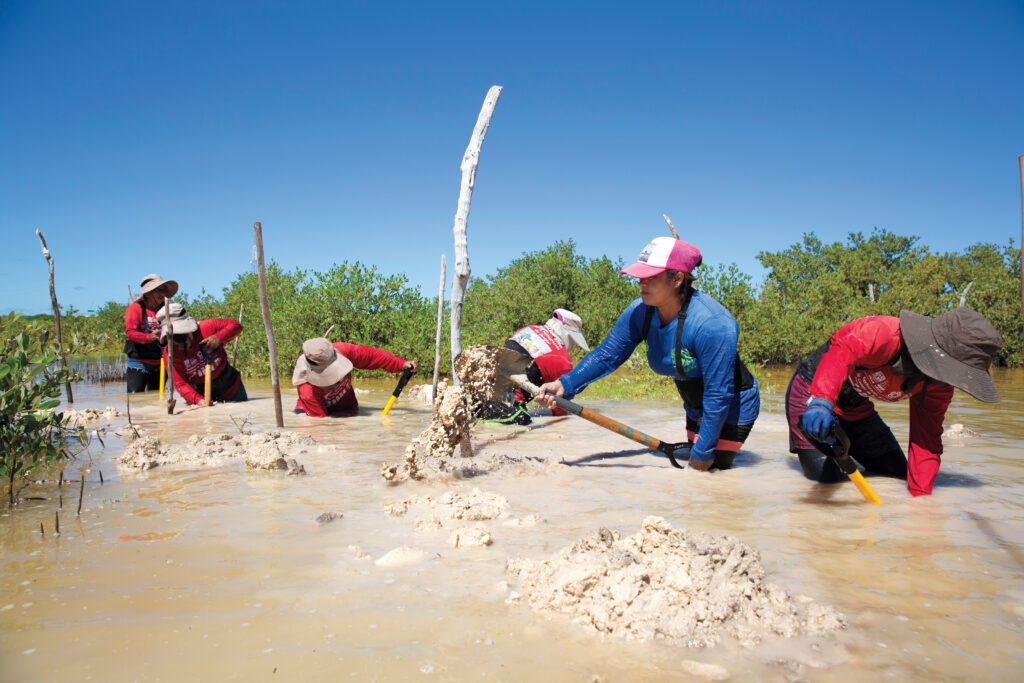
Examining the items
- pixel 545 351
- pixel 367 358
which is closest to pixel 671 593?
pixel 545 351

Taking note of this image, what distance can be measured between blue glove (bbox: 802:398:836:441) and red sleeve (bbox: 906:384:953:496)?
610mm

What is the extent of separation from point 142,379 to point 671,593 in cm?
889

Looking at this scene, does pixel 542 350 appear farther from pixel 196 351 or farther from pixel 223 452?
pixel 196 351

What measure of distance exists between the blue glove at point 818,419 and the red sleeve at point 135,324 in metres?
7.63

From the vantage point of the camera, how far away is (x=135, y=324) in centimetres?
801

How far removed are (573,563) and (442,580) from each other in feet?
1.66

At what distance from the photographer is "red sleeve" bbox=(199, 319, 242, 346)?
299 inches

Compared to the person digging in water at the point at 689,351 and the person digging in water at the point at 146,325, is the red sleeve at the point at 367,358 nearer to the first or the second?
the person digging in water at the point at 146,325

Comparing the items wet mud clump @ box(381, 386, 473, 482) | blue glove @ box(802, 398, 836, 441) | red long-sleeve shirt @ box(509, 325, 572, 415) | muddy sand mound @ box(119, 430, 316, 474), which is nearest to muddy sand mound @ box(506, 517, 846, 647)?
blue glove @ box(802, 398, 836, 441)

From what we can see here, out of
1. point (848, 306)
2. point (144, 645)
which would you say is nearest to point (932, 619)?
point (144, 645)

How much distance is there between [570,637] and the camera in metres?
2.05

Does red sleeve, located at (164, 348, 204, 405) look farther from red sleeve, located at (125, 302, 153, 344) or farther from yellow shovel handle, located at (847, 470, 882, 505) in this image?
yellow shovel handle, located at (847, 470, 882, 505)

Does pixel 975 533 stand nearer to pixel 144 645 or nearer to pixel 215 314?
pixel 144 645

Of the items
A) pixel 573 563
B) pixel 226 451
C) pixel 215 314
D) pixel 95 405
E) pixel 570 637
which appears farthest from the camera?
pixel 215 314
